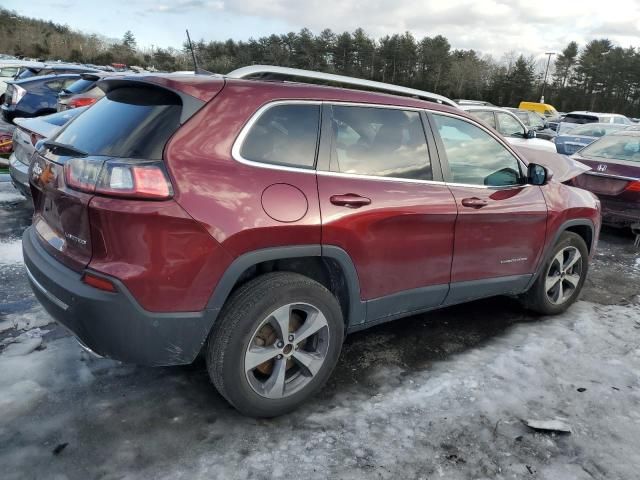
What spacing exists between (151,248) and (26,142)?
4231 mm

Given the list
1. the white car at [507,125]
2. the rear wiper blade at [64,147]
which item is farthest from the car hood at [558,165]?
the white car at [507,125]

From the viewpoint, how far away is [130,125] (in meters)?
2.52

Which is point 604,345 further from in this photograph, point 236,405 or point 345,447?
point 236,405

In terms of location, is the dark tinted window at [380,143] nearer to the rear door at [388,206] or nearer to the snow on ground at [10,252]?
the rear door at [388,206]

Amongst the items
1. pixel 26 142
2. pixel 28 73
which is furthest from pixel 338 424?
pixel 28 73

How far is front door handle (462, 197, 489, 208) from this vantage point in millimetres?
3449

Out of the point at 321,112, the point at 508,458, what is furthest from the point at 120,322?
the point at 508,458

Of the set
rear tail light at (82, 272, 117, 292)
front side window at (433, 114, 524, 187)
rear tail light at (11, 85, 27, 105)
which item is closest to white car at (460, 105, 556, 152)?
front side window at (433, 114, 524, 187)

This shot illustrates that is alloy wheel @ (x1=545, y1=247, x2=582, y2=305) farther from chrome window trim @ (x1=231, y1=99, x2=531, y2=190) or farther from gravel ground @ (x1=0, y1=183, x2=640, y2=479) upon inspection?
chrome window trim @ (x1=231, y1=99, x2=531, y2=190)

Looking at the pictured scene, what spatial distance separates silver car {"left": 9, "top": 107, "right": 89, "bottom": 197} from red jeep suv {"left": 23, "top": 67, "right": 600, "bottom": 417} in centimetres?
273

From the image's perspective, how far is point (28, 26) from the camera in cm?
6756

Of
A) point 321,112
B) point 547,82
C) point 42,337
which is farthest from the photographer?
point 547,82

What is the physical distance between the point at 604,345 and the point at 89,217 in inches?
145

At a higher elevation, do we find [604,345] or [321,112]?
[321,112]
